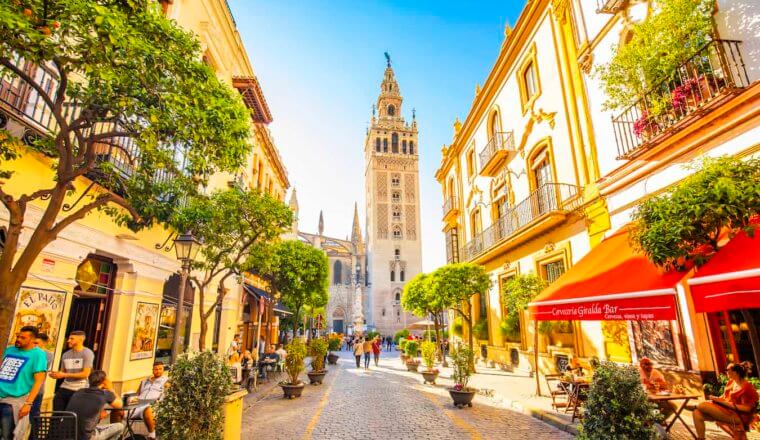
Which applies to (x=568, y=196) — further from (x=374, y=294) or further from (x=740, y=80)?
(x=374, y=294)

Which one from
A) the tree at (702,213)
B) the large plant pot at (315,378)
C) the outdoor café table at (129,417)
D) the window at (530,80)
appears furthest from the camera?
the window at (530,80)

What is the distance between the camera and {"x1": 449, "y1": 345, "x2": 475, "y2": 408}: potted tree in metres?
8.76

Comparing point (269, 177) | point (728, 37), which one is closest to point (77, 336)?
point (728, 37)

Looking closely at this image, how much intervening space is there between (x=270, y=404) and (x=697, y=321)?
928 centimetres

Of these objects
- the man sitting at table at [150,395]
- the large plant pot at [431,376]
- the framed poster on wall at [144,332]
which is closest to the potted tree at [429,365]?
the large plant pot at [431,376]

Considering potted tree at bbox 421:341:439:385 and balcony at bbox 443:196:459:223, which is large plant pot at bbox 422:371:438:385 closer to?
potted tree at bbox 421:341:439:385

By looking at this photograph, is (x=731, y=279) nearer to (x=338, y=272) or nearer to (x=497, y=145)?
(x=497, y=145)

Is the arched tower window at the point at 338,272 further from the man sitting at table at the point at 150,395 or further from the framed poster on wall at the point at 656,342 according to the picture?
the man sitting at table at the point at 150,395

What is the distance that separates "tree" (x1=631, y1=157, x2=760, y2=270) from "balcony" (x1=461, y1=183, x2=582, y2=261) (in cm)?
581

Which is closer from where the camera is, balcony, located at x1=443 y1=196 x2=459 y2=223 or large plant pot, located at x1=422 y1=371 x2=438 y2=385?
large plant pot, located at x1=422 y1=371 x2=438 y2=385

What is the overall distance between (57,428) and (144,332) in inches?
213

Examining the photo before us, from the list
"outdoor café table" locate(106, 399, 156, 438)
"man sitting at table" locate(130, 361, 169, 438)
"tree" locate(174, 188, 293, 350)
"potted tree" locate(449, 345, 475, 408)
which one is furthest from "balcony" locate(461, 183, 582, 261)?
"outdoor café table" locate(106, 399, 156, 438)

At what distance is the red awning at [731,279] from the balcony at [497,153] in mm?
10298

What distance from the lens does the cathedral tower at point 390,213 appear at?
2117 inches
